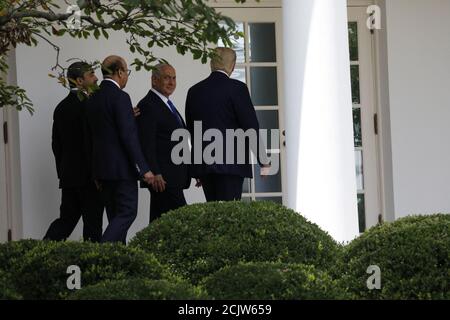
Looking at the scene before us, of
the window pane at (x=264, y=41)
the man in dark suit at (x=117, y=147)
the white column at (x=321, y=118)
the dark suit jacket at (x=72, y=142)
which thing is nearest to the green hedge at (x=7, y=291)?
the white column at (x=321, y=118)

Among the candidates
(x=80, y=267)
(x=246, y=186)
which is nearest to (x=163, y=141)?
(x=246, y=186)

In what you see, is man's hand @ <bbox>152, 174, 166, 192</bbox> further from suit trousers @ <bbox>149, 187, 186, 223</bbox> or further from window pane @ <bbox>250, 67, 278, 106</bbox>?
window pane @ <bbox>250, 67, 278, 106</bbox>

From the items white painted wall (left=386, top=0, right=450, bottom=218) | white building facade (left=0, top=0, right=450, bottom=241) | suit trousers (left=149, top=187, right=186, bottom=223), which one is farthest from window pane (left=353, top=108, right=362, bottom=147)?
suit trousers (left=149, top=187, right=186, bottom=223)

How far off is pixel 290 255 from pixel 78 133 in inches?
171

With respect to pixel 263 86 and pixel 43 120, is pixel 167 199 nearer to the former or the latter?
pixel 43 120

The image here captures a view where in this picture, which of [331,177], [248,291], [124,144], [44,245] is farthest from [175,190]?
[248,291]

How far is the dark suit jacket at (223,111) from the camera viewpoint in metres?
11.1

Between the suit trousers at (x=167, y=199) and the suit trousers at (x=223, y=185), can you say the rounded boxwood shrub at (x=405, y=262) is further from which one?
the suit trousers at (x=167, y=199)

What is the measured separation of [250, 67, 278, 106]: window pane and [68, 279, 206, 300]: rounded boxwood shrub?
7.07m

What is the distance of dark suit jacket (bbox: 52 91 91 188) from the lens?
1165cm

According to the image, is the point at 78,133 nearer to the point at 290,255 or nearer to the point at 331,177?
the point at 331,177

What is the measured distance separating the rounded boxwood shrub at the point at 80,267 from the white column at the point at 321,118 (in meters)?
2.72

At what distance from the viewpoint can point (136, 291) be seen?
6363 mm
